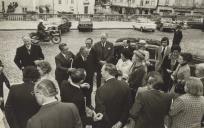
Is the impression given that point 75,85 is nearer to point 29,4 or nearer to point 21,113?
point 21,113

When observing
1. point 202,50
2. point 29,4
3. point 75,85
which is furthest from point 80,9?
point 75,85

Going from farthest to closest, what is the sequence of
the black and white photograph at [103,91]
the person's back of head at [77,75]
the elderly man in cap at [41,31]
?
the elderly man in cap at [41,31]
the person's back of head at [77,75]
the black and white photograph at [103,91]

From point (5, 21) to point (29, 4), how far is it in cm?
1452

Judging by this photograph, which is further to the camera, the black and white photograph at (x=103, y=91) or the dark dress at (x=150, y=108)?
the dark dress at (x=150, y=108)

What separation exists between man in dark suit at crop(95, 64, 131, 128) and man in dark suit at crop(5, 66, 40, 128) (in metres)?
1.09

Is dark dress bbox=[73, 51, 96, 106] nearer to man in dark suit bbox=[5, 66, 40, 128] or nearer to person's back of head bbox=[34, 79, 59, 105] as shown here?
man in dark suit bbox=[5, 66, 40, 128]

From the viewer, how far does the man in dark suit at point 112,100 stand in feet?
16.9

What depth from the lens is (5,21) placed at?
118 feet

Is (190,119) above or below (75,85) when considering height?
below

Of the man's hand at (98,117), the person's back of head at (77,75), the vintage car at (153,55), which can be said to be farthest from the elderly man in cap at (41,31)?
the man's hand at (98,117)

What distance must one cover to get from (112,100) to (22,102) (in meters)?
1.46

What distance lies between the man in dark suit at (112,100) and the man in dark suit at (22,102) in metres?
1.09

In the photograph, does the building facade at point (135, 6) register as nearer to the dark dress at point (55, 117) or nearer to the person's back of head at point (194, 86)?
the person's back of head at point (194, 86)

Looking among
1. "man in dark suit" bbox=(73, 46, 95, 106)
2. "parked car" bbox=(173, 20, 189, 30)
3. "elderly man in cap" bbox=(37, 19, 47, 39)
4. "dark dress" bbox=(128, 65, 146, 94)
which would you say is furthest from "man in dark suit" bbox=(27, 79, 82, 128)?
"parked car" bbox=(173, 20, 189, 30)
